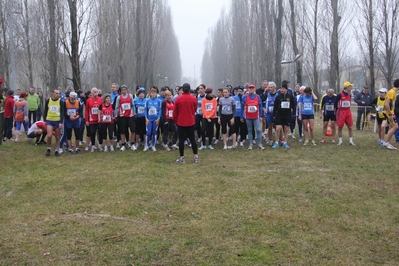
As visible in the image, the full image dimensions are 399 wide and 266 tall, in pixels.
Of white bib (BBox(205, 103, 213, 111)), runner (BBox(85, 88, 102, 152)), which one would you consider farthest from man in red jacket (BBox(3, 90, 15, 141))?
white bib (BBox(205, 103, 213, 111))

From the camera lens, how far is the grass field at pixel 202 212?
4344 mm

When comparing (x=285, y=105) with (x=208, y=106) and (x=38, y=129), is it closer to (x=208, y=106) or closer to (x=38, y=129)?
(x=208, y=106)

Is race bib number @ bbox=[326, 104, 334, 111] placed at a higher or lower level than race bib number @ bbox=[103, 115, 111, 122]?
higher

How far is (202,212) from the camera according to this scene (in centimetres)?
575

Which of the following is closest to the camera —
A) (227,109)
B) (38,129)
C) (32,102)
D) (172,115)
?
(227,109)

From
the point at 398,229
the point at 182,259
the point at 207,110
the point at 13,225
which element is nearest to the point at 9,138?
the point at 207,110

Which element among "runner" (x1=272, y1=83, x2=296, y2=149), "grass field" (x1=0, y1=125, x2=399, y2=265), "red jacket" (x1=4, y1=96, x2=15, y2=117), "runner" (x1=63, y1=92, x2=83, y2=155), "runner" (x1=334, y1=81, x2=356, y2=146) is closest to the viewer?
"grass field" (x1=0, y1=125, x2=399, y2=265)

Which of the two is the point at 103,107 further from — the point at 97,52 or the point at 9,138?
the point at 97,52

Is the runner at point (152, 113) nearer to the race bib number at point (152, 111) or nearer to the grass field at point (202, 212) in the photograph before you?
the race bib number at point (152, 111)

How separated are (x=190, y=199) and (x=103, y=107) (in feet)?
19.8

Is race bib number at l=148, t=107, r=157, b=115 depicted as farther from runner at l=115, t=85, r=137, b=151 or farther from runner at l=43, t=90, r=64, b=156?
runner at l=43, t=90, r=64, b=156

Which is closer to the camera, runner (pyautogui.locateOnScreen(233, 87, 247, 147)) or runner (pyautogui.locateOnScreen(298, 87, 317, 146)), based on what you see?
runner (pyautogui.locateOnScreen(298, 87, 317, 146))

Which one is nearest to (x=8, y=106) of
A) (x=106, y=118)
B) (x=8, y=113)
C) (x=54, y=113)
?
(x=8, y=113)

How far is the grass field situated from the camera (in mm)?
4344
